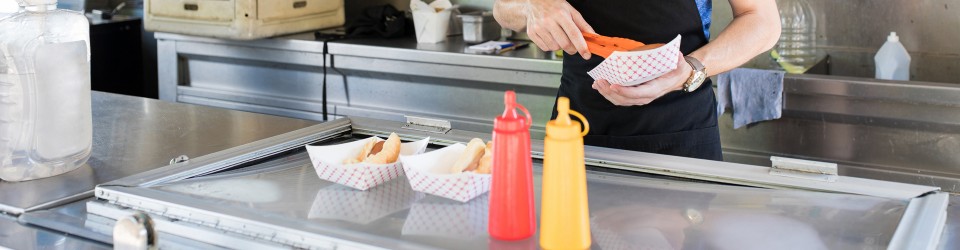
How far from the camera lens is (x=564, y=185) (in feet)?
4.25

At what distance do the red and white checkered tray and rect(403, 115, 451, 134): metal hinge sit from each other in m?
0.35

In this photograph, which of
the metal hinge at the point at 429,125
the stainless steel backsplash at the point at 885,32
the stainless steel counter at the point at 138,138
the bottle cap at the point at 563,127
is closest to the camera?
the bottle cap at the point at 563,127

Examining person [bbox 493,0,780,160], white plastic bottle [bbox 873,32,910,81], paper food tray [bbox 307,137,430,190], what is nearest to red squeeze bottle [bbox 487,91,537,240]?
paper food tray [bbox 307,137,430,190]

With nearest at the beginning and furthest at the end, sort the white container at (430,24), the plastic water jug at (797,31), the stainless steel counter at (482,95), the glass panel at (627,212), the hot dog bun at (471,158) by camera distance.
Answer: the glass panel at (627,212)
the hot dog bun at (471,158)
the stainless steel counter at (482,95)
the plastic water jug at (797,31)
the white container at (430,24)

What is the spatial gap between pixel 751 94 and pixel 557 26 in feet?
4.40

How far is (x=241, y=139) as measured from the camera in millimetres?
2168

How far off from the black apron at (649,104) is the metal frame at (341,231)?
0.33 m

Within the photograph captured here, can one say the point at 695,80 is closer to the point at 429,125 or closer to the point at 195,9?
the point at 429,125

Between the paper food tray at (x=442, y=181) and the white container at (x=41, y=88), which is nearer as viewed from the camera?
the paper food tray at (x=442, y=181)

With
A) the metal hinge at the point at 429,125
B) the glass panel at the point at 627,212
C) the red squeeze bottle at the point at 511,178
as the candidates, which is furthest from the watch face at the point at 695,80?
the red squeeze bottle at the point at 511,178

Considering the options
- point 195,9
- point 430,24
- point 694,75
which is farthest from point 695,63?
point 195,9

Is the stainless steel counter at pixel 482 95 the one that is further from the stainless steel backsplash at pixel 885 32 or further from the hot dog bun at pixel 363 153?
the hot dog bun at pixel 363 153

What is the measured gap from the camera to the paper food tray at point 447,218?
1442mm

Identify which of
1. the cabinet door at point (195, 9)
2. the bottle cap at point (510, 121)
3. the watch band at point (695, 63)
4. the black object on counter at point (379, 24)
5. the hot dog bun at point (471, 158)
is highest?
the bottle cap at point (510, 121)
